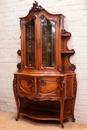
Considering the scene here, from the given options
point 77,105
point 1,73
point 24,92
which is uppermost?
point 1,73

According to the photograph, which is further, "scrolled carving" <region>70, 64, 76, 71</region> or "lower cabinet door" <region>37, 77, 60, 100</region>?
"scrolled carving" <region>70, 64, 76, 71</region>

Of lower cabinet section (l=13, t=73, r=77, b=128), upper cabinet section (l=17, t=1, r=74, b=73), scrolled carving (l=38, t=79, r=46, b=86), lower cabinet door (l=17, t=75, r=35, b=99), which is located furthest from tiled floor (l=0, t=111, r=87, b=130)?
upper cabinet section (l=17, t=1, r=74, b=73)

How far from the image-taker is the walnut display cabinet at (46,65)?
8.52 ft

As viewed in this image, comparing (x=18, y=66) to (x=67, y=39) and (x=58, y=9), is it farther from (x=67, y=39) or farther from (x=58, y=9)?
(x=58, y=9)

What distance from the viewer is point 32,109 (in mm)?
3080

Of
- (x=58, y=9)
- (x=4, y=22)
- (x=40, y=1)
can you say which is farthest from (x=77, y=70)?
(x=4, y=22)

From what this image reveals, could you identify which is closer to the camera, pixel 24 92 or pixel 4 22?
pixel 24 92

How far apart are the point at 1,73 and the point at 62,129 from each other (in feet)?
5.11

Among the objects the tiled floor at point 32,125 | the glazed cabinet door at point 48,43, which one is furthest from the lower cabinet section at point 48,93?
the glazed cabinet door at point 48,43

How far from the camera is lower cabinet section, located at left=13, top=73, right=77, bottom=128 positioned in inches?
102

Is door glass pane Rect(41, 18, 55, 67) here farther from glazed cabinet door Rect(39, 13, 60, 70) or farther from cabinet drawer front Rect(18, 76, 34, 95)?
cabinet drawer front Rect(18, 76, 34, 95)

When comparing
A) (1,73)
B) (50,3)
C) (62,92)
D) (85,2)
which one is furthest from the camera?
(1,73)

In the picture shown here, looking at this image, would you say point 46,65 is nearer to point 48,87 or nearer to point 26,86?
point 48,87

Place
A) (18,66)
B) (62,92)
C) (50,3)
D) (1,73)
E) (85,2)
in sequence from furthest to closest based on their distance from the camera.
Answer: (1,73), (18,66), (50,3), (85,2), (62,92)
